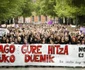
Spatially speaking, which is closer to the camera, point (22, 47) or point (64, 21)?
point (22, 47)

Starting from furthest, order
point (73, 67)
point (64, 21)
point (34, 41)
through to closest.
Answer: point (64, 21)
point (34, 41)
point (73, 67)

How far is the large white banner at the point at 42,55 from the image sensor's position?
2150cm

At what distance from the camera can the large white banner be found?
2150 cm

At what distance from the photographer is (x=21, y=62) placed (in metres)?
21.6

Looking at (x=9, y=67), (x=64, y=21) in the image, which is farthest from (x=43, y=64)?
(x=64, y=21)

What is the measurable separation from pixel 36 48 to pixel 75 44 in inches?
85.7

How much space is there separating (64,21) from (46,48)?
3222 inches

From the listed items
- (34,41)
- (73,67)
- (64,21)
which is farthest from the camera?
(64,21)

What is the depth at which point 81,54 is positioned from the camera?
21594mm

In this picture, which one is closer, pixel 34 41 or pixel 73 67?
pixel 73 67

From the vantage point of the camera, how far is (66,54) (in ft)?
70.7

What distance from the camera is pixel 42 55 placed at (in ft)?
70.8

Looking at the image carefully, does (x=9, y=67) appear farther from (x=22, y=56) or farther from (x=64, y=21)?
(x=64, y=21)

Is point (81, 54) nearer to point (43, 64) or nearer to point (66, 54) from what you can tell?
point (66, 54)
